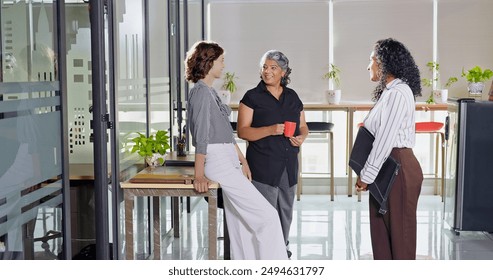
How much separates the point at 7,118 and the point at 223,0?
18.8 ft

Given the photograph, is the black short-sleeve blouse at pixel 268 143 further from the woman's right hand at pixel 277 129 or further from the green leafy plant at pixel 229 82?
the green leafy plant at pixel 229 82

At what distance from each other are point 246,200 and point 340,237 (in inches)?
84.9

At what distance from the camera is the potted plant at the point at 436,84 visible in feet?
27.5

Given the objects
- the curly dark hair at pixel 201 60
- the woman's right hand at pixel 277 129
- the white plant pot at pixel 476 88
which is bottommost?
the woman's right hand at pixel 277 129

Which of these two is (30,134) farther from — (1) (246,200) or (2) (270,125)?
(2) (270,125)

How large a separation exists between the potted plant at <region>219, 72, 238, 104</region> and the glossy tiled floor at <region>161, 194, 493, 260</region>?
1202mm

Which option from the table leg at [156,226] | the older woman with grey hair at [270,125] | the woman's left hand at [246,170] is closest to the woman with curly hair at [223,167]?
the woman's left hand at [246,170]

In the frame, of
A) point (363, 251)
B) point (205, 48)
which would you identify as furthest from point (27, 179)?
point (363, 251)

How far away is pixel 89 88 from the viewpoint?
173 inches

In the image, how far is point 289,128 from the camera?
15.0 feet

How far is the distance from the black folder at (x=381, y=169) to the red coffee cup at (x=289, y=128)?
40cm

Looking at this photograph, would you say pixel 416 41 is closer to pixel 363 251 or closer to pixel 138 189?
pixel 363 251

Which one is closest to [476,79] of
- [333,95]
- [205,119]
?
[333,95]

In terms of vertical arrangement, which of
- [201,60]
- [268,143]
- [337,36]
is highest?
[337,36]
